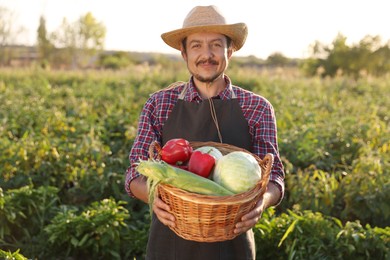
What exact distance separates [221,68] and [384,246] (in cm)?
173

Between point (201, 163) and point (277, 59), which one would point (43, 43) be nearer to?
point (277, 59)

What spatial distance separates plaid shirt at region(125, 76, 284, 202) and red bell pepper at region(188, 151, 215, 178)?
0.43m

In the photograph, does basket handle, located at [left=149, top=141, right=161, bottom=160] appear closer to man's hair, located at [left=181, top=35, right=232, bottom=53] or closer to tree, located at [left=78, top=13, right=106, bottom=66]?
man's hair, located at [left=181, top=35, right=232, bottom=53]

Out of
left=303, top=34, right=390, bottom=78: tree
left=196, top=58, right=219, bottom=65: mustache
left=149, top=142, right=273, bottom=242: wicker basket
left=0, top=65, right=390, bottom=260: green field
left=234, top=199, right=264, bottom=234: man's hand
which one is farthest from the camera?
left=303, top=34, right=390, bottom=78: tree

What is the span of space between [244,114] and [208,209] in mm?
706

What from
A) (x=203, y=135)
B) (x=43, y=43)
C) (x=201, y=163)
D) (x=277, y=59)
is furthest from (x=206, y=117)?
(x=277, y=59)

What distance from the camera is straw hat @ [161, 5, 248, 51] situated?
2215 mm

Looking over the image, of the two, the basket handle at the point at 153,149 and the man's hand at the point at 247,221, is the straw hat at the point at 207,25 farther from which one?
the man's hand at the point at 247,221

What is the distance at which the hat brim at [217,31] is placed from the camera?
7.29 feet

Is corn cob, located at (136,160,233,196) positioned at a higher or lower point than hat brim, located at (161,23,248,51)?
lower

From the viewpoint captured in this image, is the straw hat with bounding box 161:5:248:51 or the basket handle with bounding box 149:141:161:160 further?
the straw hat with bounding box 161:5:248:51

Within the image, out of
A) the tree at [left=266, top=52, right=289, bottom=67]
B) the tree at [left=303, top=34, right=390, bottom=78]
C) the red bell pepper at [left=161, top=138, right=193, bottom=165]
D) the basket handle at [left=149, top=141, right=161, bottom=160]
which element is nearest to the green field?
the basket handle at [left=149, top=141, right=161, bottom=160]

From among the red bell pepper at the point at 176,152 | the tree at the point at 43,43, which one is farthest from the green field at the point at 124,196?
the tree at the point at 43,43

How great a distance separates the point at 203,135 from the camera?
2.29m
